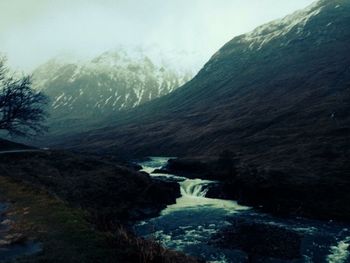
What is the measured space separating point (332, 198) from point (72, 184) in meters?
41.3

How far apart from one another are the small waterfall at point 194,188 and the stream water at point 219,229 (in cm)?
299

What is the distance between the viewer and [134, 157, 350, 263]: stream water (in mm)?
41469

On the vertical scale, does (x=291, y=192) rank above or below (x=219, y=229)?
above

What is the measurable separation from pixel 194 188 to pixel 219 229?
27275 mm

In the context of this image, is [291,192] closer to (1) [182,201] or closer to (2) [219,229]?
(1) [182,201]

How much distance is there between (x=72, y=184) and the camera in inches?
2379

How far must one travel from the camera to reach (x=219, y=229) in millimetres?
50500

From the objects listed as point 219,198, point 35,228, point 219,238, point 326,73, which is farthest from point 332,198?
Answer: point 326,73

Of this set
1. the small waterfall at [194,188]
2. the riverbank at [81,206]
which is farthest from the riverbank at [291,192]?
the riverbank at [81,206]

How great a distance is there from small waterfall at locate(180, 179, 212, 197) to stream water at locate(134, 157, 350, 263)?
2.99 m

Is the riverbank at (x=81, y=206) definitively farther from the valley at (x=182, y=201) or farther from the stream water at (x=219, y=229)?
the stream water at (x=219, y=229)

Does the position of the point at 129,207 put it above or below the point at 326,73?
below

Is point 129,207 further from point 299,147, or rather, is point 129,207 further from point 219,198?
point 299,147

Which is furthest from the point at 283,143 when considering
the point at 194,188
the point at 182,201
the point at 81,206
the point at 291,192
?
the point at 81,206
